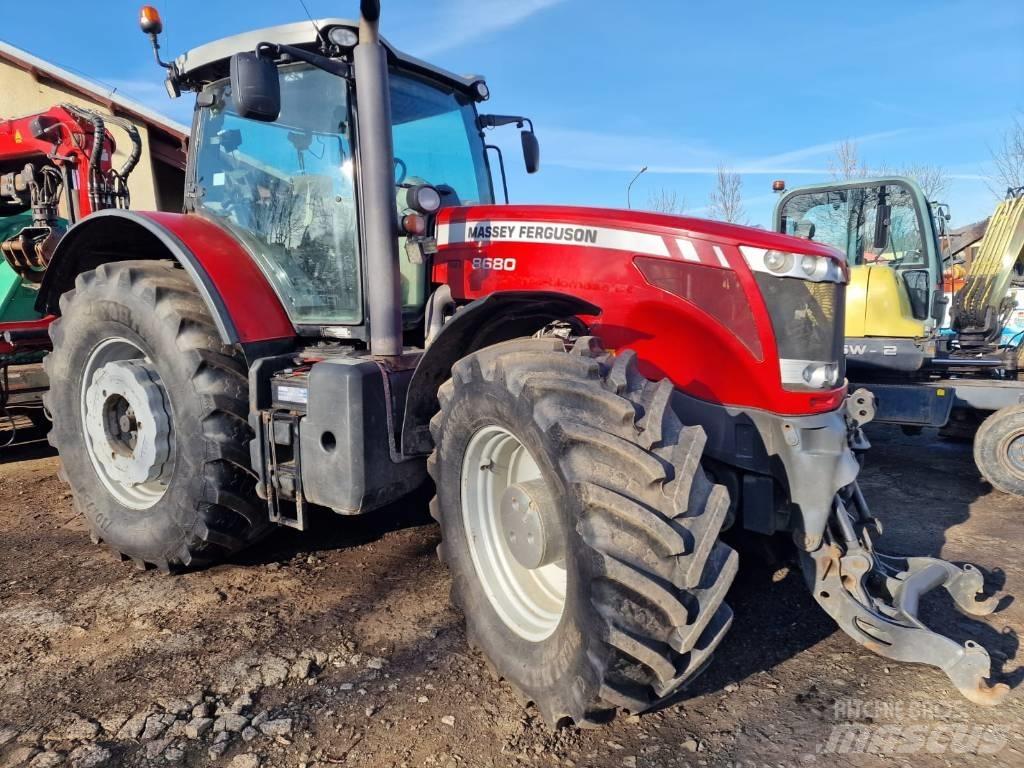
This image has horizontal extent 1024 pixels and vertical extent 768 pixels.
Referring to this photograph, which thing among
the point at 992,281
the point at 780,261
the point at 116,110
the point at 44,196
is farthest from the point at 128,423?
the point at 116,110

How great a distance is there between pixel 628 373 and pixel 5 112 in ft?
42.8

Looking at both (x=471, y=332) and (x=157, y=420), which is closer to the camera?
(x=471, y=332)

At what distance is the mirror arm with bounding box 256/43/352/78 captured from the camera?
2824mm

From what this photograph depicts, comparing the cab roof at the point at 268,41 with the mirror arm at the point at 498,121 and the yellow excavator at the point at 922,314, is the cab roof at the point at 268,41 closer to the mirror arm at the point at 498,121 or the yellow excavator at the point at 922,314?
the mirror arm at the point at 498,121

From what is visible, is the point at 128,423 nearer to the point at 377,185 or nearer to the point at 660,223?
Answer: the point at 377,185

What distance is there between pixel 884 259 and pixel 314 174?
5316mm

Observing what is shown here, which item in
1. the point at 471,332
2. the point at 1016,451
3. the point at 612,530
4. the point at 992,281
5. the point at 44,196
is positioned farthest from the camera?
the point at 992,281

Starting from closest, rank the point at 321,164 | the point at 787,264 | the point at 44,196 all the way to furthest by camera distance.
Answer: the point at 787,264 → the point at 321,164 → the point at 44,196

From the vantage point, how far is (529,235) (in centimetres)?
287

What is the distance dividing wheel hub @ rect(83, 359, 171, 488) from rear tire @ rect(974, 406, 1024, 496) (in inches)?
212

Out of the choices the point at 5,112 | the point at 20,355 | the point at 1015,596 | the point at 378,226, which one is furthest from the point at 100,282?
the point at 5,112

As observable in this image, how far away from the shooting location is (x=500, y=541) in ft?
8.61

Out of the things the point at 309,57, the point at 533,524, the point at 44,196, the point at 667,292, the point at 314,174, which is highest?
the point at 309,57

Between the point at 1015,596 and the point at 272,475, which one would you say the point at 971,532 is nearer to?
the point at 1015,596
